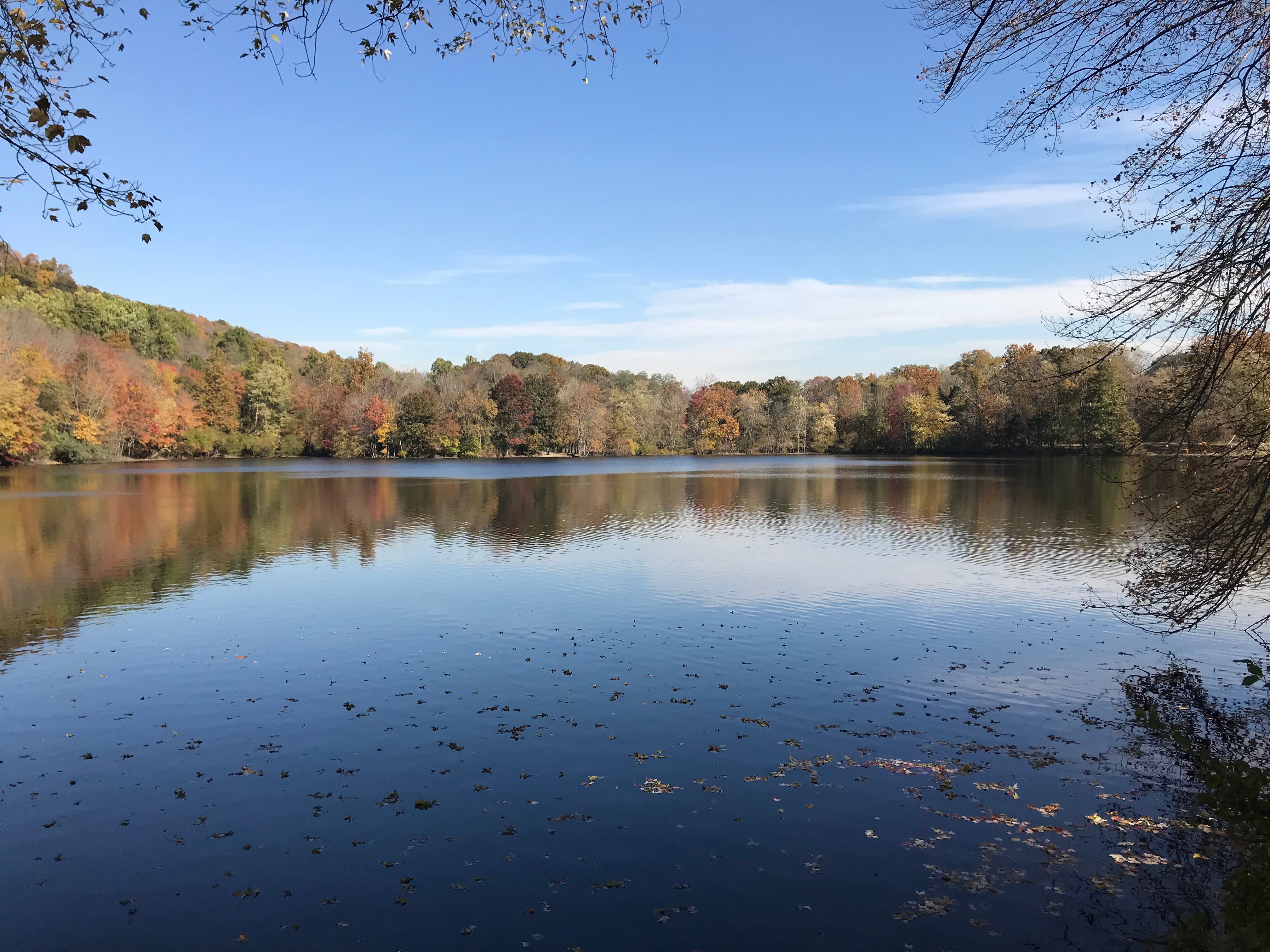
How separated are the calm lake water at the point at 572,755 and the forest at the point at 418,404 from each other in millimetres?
50225

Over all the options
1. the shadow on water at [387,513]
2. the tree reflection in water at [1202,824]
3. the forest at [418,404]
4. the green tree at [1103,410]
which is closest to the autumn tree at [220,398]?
the forest at [418,404]

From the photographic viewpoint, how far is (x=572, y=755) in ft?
30.1

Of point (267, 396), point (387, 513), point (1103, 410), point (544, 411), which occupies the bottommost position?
point (387, 513)

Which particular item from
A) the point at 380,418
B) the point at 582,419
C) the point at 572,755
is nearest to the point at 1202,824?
the point at 572,755

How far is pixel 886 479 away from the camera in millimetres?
56094

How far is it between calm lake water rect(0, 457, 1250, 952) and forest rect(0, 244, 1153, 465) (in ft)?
165

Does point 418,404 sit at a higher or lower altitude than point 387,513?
higher

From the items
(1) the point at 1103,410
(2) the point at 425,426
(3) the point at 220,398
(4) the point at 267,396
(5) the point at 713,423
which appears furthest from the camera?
(5) the point at 713,423

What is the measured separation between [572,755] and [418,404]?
90.5 metres

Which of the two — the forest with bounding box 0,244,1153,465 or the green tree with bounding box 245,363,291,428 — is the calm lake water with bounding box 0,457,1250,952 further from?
the green tree with bounding box 245,363,291,428

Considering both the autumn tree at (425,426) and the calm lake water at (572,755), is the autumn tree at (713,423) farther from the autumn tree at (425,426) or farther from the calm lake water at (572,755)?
the calm lake water at (572,755)

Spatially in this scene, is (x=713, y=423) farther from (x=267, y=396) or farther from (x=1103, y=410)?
(x=267, y=396)

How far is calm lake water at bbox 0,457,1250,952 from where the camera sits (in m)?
6.25

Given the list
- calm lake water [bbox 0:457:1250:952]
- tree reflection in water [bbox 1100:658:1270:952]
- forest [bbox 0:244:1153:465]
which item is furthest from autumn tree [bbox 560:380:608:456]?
tree reflection in water [bbox 1100:658:1270:952]
